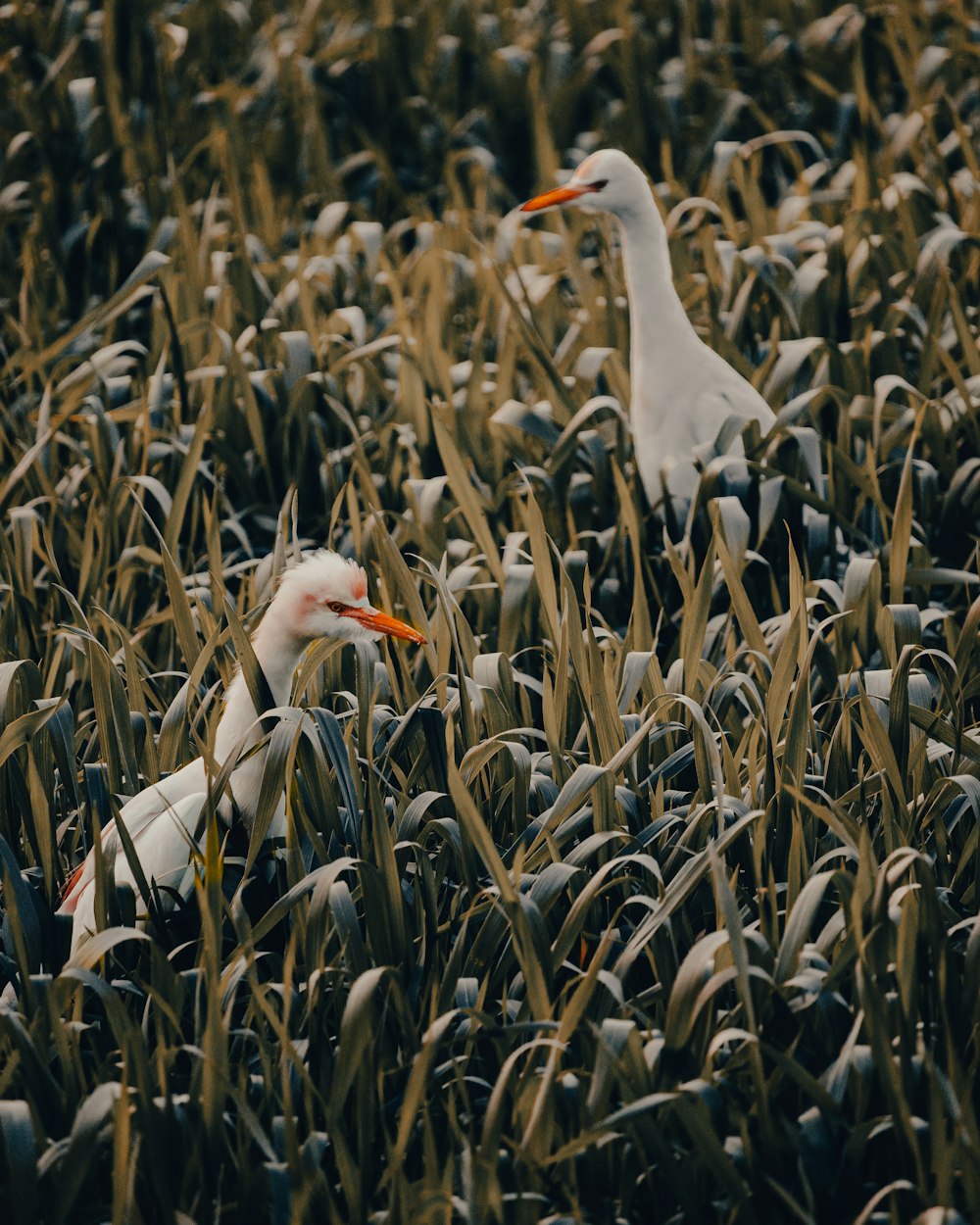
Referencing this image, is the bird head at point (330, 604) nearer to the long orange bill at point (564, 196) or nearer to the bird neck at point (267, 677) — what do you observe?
the bird neck at point (267, 677)

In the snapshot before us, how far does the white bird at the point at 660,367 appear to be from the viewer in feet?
12.3

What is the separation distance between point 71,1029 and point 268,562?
142 centimetres

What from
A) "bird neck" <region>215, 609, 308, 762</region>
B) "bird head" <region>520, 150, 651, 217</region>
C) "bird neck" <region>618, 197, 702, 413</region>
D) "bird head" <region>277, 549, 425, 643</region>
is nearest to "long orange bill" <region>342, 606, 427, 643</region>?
"bird head" <region>277, 549, 425, 643</region>

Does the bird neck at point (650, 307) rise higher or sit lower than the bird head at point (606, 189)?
lower

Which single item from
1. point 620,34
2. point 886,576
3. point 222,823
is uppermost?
point 620,34

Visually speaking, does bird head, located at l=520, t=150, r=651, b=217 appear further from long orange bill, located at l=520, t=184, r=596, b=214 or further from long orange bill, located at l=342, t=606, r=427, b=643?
long orange bill, located at l=342, t=606, r=427, b=643

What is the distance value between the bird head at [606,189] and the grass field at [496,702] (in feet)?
1.28

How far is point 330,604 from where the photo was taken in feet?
8.27

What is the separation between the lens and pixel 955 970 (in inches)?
80.7

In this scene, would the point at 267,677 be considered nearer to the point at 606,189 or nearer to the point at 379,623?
the point at 379,623

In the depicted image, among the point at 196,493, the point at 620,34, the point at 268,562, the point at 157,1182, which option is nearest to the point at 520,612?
the point at 268,562

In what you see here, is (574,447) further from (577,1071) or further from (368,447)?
(577,1071)

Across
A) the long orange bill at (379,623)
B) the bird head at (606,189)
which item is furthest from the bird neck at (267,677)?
the bird head at (606,189)

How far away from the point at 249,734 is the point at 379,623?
29cm
